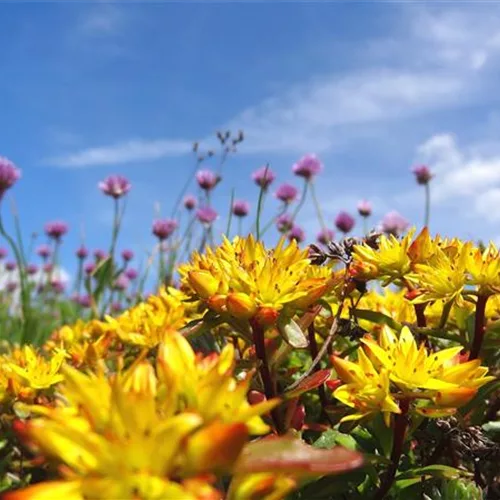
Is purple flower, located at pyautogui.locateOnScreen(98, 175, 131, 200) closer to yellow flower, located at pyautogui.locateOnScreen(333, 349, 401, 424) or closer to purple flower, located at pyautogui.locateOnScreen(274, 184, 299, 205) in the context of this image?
purple flower, located at pyautogui.locateOnScreen(274, 184, 299, 205)

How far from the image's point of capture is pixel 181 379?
0.77m

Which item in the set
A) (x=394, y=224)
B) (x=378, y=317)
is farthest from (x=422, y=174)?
(x=378, y=317)

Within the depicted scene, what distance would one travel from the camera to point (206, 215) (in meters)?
4.92

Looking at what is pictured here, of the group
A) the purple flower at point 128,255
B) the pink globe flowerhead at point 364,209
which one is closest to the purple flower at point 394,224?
the pink globe flowerhead at point 364,209

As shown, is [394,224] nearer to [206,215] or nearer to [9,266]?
[206,215]

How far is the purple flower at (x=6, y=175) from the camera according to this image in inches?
155

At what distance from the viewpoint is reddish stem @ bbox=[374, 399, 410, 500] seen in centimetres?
118

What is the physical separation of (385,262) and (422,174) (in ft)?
14.0

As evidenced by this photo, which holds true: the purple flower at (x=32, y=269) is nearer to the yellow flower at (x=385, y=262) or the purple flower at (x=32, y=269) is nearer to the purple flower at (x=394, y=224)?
the purple flower at (x=394, y=224)

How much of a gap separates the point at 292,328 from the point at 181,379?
0.54m

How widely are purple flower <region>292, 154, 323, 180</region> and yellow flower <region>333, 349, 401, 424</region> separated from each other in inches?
166

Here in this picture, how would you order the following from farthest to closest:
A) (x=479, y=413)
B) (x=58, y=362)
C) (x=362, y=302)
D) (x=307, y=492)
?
1. (x=362, y=302)
2. (x=58, y=362)
3. (x=479, y=413)
4. (x=307, y=492)

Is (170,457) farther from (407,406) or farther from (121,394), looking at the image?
(407,406)

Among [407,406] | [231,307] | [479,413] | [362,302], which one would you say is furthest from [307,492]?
[362,302]
